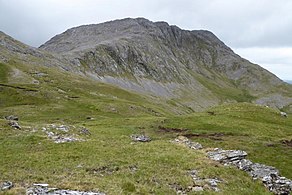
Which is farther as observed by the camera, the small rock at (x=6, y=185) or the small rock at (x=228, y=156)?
the small rock at (x=228, y=156)

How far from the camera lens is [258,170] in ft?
106

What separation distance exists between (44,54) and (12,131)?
529 ft

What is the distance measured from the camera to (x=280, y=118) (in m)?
72.4

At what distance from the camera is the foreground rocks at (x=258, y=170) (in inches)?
1151

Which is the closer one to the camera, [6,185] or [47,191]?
[47,191]

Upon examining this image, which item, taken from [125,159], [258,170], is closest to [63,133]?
[125,159]

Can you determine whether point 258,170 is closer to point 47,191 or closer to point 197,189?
point 197,189

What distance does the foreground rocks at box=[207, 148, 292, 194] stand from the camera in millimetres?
29228

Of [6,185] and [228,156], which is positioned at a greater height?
[228,156]

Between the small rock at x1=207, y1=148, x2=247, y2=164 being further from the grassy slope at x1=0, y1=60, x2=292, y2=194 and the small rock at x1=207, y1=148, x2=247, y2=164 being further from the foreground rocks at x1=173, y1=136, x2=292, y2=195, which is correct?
the grassy slope at x1=0, y1=60, x2=292, y2=194

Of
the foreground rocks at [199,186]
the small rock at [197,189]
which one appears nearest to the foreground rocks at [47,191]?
the foreground rocks at [199,186]

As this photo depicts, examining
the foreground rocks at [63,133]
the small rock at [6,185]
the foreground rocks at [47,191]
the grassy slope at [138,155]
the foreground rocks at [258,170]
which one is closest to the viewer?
the foreground rocks at [47,191]

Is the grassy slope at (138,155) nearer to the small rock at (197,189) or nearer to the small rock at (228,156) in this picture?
the small rock at (197,189)

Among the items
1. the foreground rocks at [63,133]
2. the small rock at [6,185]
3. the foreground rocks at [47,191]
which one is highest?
the foreground rocks at [63,133]
